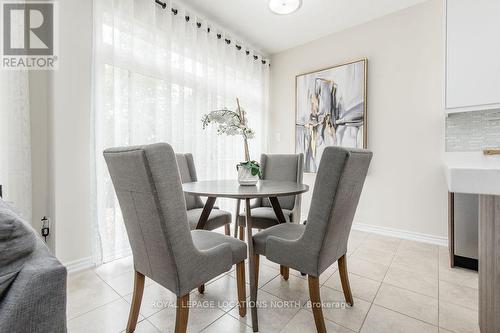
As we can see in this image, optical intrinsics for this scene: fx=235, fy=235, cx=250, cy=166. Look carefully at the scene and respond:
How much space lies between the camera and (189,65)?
2650mm

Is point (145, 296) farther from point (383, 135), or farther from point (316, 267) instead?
point (383, 135)

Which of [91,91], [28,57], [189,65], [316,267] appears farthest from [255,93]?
→ [316,267]

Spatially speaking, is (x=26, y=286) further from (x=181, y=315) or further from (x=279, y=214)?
(x=279, y=214)

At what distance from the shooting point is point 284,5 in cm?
221

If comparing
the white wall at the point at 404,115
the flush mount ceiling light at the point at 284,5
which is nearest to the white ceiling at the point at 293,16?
the white wall at the point at 404,115

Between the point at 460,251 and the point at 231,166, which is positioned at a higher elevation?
the point at 231,166

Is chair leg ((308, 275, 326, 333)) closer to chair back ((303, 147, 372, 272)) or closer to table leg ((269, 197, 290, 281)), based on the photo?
chair back ((303, 147, 372, 272))

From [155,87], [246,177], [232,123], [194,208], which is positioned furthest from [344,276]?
[155,87]

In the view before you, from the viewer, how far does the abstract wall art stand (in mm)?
2930

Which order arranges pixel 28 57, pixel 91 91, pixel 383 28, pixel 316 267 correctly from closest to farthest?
pixel 316 267, pixel 28 57, pixel 91 91, pixel 383 28

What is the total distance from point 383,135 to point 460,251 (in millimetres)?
1386

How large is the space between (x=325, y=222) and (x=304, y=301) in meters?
0.76

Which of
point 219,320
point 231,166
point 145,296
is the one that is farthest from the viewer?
point 231,166

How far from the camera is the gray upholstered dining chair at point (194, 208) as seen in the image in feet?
6.53
